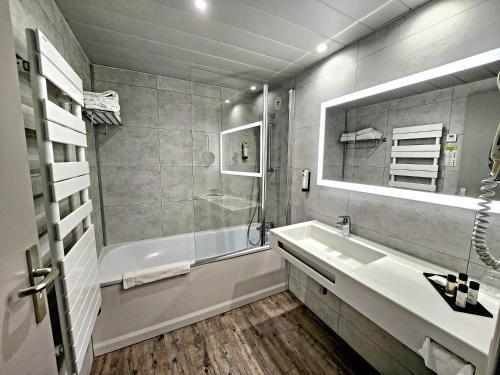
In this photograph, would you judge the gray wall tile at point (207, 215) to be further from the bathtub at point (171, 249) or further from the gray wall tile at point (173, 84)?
the gray wall tile at point (173, 84)

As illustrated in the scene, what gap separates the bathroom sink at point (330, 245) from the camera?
1495 millimetres

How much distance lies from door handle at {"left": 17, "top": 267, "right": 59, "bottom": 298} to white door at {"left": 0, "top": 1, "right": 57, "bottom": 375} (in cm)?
2

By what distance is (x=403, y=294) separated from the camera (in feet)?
3.18

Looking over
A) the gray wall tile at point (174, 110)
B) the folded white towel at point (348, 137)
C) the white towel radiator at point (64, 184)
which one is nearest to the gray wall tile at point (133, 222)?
the gray wall tile at point (174, 110)

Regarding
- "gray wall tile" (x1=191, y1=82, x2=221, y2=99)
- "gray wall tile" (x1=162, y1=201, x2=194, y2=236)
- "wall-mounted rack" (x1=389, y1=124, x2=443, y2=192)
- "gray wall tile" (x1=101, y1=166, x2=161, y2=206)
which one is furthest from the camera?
"gray wall tile" (x1=162, y1=201, x2=194, y2=236)

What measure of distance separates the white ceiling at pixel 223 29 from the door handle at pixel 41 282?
1.58m

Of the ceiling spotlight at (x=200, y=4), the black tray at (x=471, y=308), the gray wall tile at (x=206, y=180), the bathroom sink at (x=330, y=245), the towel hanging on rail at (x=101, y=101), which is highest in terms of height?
the ceiling spotlight at (x=200, y=4)

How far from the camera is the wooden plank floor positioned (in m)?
1.50

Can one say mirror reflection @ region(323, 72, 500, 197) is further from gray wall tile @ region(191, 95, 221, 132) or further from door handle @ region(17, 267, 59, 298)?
door handle @ region(17, 267, 59, 298)

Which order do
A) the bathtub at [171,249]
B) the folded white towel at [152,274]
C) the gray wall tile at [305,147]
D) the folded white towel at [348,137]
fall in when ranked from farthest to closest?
the bathtub at [171,249] → the gray wall tile at [305,147] → the folded white towel at [348,137] → the folded white towel at [152,274]

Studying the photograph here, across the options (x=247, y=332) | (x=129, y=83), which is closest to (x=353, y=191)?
(x=247, y=332)

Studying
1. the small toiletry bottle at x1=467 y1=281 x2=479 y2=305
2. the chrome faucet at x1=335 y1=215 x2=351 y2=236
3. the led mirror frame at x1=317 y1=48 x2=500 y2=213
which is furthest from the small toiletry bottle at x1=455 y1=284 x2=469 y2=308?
the chrome faucet at x1=335 y1=215 x2=351 y2=236

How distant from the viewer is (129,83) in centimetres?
232

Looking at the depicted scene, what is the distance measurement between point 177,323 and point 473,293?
207cm
